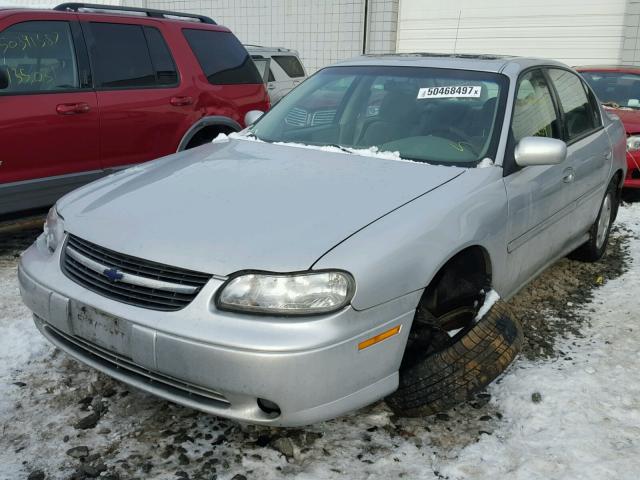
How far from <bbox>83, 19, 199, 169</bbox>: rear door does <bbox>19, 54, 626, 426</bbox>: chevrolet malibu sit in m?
1.73

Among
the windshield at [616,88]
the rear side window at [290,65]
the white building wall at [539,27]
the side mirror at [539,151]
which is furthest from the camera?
the white building wall at [539,27]

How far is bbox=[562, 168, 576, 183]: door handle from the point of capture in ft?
12.1

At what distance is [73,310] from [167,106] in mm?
3255

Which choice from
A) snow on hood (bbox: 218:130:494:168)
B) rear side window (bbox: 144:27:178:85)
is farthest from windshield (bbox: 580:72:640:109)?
snow on hood (bbox: 218:130:494:168)

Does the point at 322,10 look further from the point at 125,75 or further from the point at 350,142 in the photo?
the point at 350,142

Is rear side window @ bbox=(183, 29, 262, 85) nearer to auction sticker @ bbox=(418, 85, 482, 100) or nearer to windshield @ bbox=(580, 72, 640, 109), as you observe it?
auction sticker @ bbox=(418, 85, 482, 100)

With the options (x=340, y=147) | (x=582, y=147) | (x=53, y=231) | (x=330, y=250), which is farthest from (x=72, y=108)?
(x=582, y=147)

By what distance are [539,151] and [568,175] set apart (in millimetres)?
812

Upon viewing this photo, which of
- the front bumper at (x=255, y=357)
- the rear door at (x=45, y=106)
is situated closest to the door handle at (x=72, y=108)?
the rear door at (x=45, y=106)

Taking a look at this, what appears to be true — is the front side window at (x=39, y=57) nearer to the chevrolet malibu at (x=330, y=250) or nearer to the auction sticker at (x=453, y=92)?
the chevrolet malibu at (x=330, y=250)

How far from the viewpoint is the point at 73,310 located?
249 centimetres

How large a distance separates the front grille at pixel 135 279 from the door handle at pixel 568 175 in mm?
2441

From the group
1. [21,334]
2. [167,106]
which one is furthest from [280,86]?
[21,334]

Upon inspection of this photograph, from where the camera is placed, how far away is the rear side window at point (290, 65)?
32.3ft
